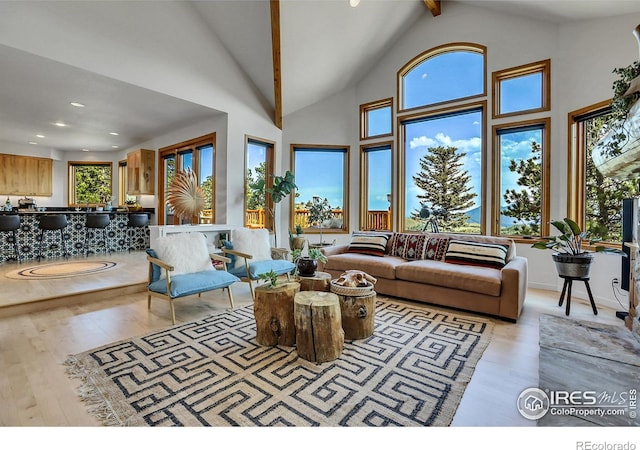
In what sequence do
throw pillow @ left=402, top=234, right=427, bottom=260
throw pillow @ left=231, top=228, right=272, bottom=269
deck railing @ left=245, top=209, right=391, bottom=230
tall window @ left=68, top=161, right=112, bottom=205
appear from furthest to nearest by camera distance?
1. tall window @ left=68, top=161, right=112, bottom=205
2. deck railing @ left=245, top=209, right=391, bottom=230
3. throw pillow @ left=402, top=234, right=427, bottom=260
4. throw pillow @ left=231, top=228, right=272, bottom=269

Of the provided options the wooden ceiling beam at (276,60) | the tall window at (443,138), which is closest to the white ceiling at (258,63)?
the wooden ceiling beam at (276,60)

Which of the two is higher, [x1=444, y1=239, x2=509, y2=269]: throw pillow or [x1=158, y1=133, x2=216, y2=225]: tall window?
[x1=158, y1=133, x2=216, y2=225]: tall window

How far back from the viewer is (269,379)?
1.97 m

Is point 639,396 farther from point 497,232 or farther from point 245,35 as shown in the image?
point 245,35

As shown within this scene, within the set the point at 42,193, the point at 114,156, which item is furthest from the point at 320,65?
the point at 42,193

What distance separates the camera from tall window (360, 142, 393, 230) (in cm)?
624

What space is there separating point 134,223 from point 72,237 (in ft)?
3.58

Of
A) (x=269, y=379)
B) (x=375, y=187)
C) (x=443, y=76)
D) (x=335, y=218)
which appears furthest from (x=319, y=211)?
(x=269, y=379)

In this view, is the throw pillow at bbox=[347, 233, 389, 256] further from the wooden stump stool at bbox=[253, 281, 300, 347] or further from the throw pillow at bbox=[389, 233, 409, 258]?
the wooden stump stool at bbox=[253, 281, 300, 347]

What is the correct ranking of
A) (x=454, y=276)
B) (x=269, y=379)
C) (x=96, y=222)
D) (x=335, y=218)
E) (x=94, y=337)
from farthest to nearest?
(x=335, y=218)
(x=96, y=222)
(x=454, y=276)
(x=94, y=337)
(x=269, y=379)

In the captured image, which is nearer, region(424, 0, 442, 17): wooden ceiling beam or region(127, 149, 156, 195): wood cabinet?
region(424, 0, 442, 17): wooden ceiling beam

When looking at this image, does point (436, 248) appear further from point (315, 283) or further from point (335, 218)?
point (335, 218)

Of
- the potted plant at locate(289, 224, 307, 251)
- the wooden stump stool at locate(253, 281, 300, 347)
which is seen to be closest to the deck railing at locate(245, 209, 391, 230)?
the potted plant at locate(289, 224, 307, 251)

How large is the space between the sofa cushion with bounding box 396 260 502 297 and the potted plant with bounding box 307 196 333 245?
296cm
